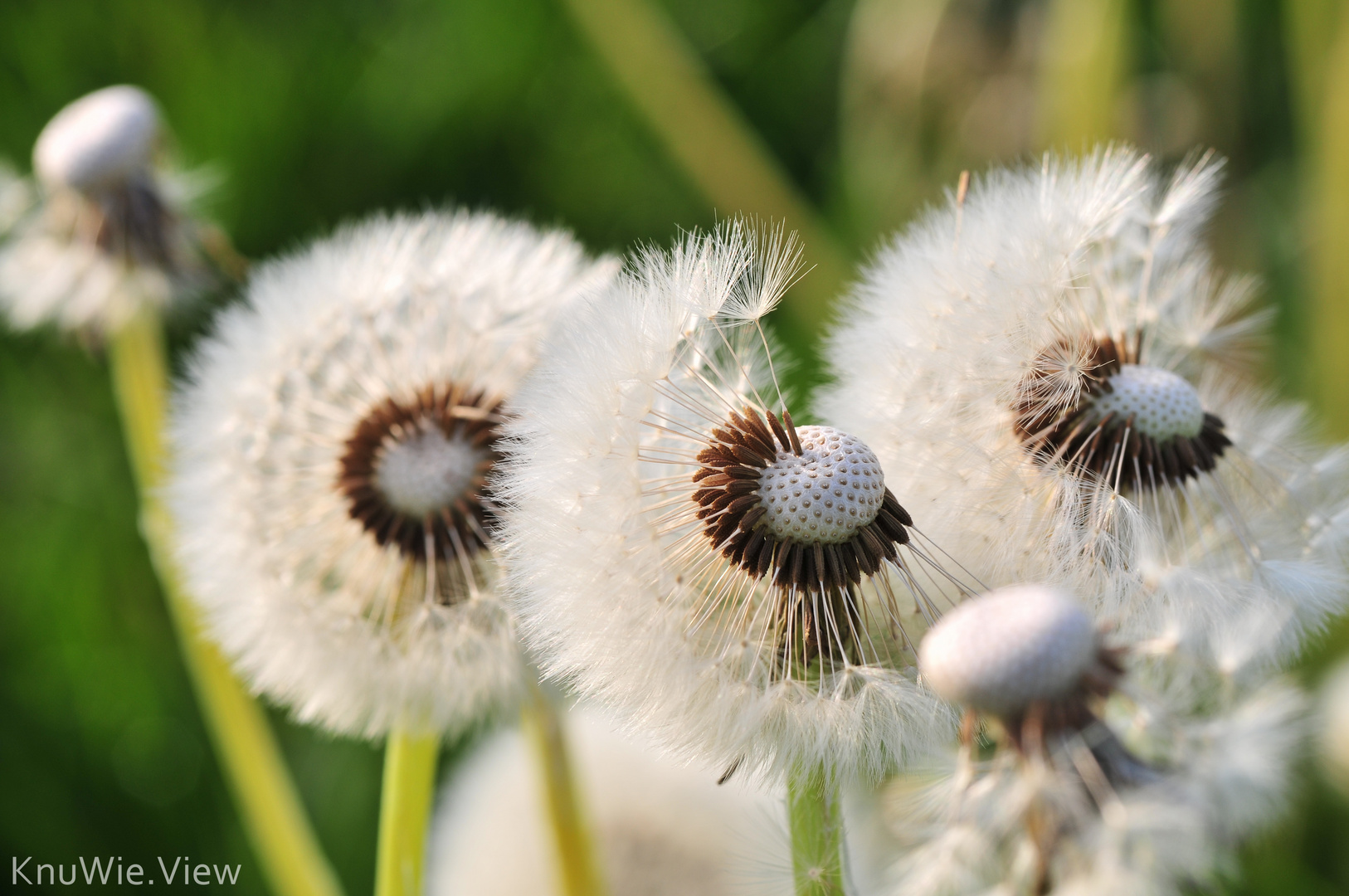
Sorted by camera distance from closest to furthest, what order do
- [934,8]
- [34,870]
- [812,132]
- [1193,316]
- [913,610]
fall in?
[913,610], [1193,316], [34,870], [934,8], [812,132]

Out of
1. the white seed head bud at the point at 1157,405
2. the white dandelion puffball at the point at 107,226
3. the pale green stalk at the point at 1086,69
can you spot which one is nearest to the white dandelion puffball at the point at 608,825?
the white seed head bud at the point at 1157,405

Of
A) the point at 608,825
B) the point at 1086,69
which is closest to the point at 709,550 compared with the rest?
the point at 608,825

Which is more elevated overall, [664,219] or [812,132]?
[812,132]

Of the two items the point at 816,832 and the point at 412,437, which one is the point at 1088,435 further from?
the point at 412,437

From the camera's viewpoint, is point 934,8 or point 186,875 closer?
point 186,875

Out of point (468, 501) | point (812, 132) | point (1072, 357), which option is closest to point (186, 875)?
point (468, 501)

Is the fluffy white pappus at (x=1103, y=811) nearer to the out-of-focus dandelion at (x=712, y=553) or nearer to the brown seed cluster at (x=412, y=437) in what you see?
the out-of-focus dandelion at (x=712, y=553)

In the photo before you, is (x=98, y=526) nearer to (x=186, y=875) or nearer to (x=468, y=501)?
(x=186, y=875)
